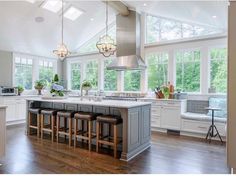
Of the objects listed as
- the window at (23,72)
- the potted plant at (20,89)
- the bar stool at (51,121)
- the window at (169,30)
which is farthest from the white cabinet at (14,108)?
the window at (169,30)

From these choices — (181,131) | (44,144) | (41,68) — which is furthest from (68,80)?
(181,131)

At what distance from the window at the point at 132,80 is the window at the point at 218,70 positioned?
239 cm

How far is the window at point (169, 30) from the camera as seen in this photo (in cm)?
580

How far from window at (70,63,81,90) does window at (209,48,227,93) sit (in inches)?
218

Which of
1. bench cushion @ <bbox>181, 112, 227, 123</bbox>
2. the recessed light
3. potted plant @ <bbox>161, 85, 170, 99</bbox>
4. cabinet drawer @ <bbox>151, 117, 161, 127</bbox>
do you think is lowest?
cabinet drawer @ <bbox>151, 117, 161, 127</bbox>

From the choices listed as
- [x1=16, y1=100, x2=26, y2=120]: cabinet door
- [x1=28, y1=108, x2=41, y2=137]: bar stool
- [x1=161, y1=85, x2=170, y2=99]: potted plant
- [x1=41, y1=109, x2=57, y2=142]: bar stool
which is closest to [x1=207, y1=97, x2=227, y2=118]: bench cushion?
[x1=161, y1=85, x2=170, y2=99]: potted plant

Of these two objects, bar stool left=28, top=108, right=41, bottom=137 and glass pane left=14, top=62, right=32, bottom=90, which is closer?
bar stool left=28, top=108, right=41, bottom=137

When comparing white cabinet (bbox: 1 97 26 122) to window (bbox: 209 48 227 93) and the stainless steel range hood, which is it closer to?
the stainless steel range hood

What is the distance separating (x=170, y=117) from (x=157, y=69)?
5.99 feet

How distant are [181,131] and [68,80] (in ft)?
18.8

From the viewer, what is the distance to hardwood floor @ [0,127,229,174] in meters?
2.99

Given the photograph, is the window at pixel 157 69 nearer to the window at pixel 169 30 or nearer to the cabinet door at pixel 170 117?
the window at pixel 169 30

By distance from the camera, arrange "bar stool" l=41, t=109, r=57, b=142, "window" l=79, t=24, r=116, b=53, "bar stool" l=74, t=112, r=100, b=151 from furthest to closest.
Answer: "window" l=79, t=24, r=116, b=53, "bar stool" l=41, t=109, r=57, b=142, "bar stool" l=74, t=112, r=100, b=151

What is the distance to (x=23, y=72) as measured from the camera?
7.51 meters
